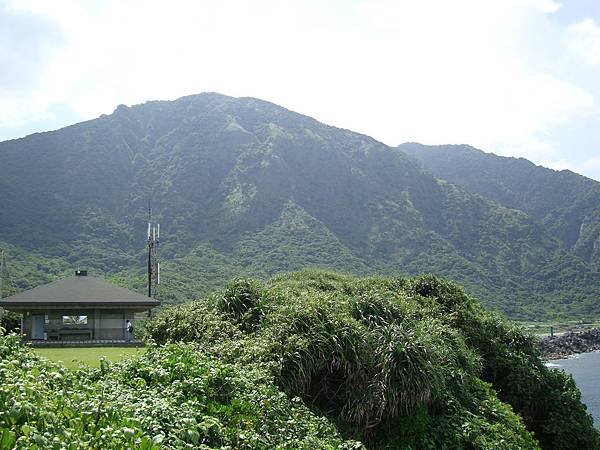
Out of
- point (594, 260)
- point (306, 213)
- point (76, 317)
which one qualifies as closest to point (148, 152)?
point (306, 213)

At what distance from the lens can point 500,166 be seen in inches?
4596

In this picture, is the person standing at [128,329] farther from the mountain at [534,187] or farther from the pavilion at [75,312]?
the mountain at [534,187]

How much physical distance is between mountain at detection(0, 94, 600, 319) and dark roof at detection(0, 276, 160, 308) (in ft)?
74.8

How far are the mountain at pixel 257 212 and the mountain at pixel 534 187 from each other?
484 cm

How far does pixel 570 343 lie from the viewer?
57.1 metres

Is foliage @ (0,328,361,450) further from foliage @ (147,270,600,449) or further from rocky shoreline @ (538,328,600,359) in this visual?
rocky shoreline @ (538,328,600,359)

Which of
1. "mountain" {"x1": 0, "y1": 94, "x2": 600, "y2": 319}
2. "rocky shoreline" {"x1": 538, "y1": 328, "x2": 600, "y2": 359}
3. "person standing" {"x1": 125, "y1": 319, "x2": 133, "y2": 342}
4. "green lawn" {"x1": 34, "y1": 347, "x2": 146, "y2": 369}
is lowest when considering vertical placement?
"rocky shoreline" {"x1": 538, "y1": 328, "x2": 600, "y2": 359}

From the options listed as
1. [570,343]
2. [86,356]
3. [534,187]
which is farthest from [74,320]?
[534,187]

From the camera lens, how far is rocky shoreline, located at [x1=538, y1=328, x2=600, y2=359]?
53544 mm

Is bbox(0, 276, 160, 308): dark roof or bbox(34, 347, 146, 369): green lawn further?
bbox(0, 276, 160, 308): dark roof

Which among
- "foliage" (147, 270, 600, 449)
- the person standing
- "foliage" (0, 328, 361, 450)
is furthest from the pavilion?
"foliage" (0, 328, 361, 450)

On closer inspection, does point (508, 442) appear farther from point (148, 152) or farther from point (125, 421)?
point (148, 152)

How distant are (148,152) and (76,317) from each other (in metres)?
72.1

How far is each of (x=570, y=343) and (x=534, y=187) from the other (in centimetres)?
5621
